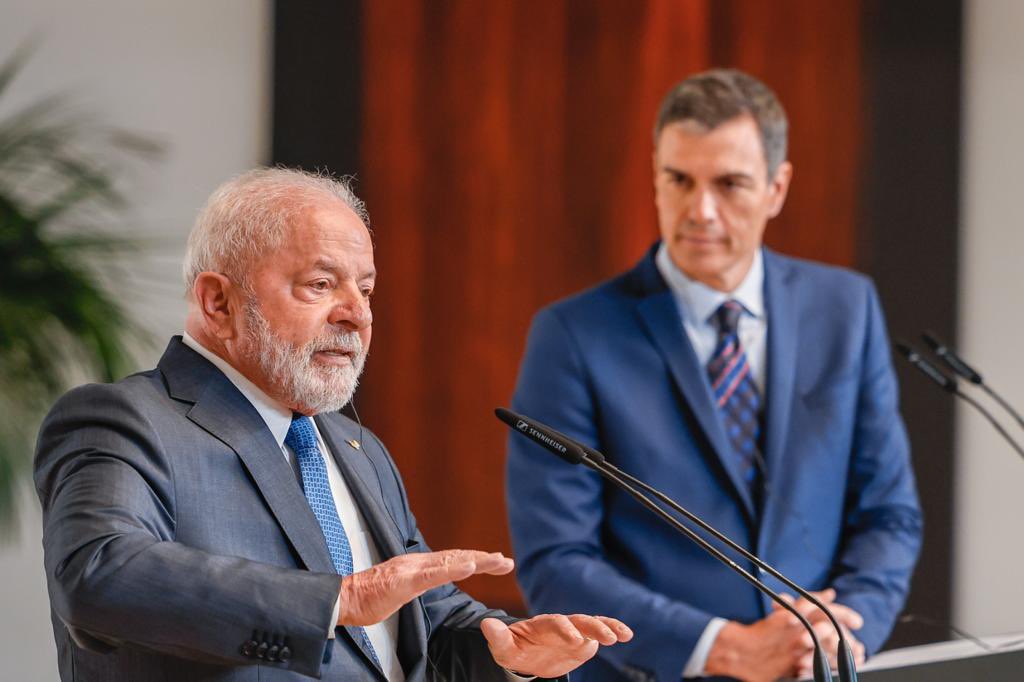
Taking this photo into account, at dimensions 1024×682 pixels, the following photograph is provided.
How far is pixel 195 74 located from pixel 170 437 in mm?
2153

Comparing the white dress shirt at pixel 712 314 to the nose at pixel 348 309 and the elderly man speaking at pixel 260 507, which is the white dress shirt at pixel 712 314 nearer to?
the elderly man speaking at pixel 260 507

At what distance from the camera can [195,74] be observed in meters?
3.58

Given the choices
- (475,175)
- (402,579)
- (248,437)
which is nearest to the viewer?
(402,579)

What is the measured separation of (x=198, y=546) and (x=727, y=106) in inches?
62.1

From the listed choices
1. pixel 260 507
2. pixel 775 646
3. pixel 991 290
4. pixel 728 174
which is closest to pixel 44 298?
pixel 260 507

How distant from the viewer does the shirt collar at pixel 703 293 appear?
271cm

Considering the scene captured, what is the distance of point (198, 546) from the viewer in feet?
5.30

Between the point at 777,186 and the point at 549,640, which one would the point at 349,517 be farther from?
the point at 777,186

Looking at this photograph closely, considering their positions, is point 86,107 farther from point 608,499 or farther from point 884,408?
point 884,408

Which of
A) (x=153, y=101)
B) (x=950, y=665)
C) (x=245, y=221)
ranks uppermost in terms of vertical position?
(x=153, y=101)

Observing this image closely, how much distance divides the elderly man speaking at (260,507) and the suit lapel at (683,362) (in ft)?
2.48

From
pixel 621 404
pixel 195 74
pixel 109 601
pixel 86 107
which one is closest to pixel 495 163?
pixel 195 74

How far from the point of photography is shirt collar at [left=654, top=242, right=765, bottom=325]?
2.71m

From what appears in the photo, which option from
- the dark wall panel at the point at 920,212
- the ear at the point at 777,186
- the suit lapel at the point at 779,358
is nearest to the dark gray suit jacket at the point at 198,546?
the suit lapel at the point at 779,358
